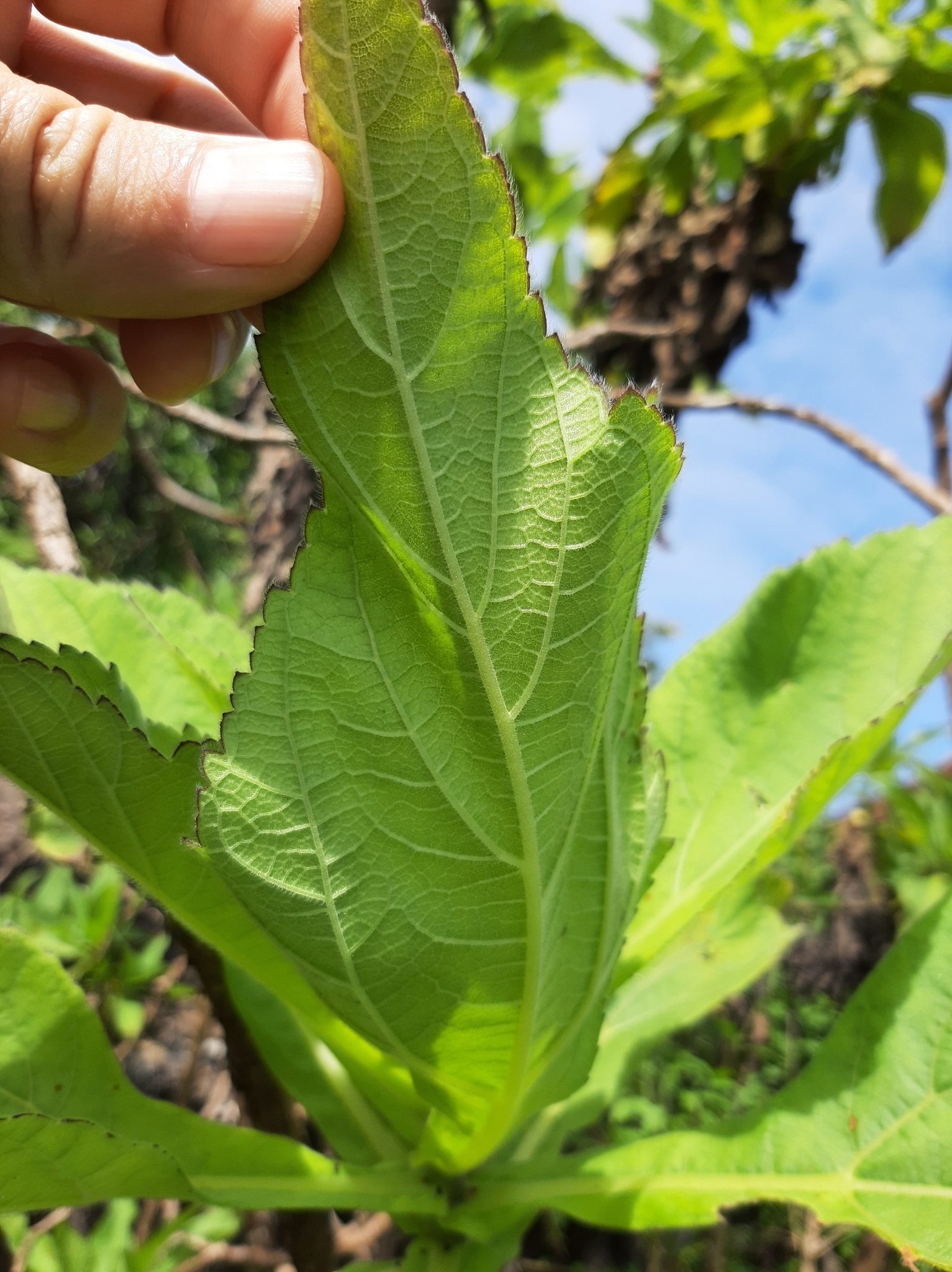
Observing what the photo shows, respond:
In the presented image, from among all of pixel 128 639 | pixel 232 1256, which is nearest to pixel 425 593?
pixel 128 639

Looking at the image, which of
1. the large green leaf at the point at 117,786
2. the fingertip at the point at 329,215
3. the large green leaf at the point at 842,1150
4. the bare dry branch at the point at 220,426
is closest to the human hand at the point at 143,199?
the fingertip at the point at 329,215

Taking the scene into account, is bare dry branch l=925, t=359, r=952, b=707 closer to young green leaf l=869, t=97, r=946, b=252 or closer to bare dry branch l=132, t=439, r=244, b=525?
young green leaf l=869, t=97, r=946, b=252

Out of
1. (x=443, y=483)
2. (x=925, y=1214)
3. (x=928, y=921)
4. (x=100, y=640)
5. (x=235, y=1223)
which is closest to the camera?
(x=443, y=483)

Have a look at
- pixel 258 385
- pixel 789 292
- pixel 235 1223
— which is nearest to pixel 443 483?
pixel 235 1223

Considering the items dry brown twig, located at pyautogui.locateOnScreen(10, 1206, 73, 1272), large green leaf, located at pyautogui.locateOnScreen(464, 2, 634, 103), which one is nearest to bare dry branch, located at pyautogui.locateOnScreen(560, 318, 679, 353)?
large green leaf, located at pyautogui.locateOnScreen(464, 2, 634, 103)

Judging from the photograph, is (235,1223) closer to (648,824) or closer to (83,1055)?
(83,1055)

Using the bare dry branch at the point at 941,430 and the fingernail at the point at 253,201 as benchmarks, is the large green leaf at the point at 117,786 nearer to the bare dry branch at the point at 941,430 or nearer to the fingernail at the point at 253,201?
the fingernail at the point at 253,201

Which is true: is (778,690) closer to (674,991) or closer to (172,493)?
(674,991)

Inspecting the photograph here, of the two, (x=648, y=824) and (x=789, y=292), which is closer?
(x=648, y=824)
